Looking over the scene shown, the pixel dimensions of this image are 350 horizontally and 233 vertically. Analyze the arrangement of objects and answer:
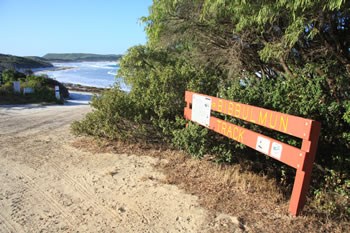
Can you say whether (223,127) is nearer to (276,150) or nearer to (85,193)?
(276,150)

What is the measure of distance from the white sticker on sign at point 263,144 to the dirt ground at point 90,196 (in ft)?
3.25

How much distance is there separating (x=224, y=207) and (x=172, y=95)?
2.88m

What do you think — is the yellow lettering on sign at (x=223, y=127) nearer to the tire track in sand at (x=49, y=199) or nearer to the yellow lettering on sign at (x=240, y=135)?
the yellow lettering on sign at (x=240, y=135)

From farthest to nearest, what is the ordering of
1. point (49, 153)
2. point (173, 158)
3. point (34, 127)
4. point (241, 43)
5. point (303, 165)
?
point (34, 127)
point (241, 43)
point (49, 153)
point (173, 158)
point (303, 165)

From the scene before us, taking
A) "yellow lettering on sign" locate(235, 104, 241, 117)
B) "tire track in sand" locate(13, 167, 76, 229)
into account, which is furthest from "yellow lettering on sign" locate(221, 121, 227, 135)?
"tire track in sand" locate(13, 167, 76, 229)

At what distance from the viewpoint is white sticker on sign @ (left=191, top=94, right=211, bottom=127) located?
4820 mm

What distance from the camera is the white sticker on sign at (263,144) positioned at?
11.9ft

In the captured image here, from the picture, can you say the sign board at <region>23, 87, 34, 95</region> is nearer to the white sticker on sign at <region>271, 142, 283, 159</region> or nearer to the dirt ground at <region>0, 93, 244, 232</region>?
the dirt ground at <region>0, 93, 244, 232</region>

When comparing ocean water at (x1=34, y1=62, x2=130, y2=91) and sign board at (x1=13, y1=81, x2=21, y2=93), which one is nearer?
sign board at (x1=13, y1=81, x2=21, y2=93)

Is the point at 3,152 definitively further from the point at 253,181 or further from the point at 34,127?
the point at 253,181

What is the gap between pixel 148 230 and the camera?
10.5 feet

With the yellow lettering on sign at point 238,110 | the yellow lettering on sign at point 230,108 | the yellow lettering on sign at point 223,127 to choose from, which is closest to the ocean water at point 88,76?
the yellow lettering on sign at point 223,127

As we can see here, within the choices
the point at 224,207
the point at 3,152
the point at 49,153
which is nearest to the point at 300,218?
the point at 224,207

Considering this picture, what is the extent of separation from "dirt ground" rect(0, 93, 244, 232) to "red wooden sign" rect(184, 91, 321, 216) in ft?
3.04
